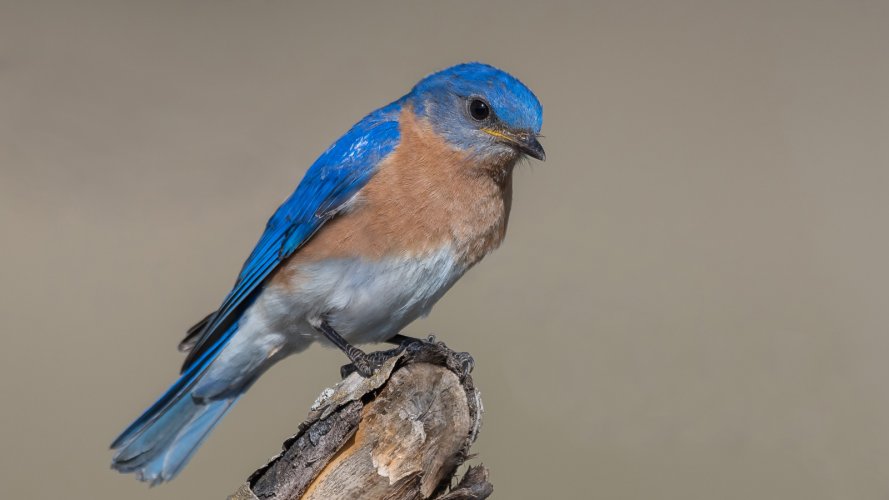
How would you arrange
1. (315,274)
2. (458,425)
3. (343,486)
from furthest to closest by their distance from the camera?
(315,274)
(458,425)
(343,486)

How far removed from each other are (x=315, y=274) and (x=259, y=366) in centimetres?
58

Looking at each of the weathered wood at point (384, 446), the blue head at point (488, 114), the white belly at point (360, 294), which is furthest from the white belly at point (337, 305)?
the weathered wood at point (384, 446)

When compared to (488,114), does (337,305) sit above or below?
below

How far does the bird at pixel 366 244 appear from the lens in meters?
3.50

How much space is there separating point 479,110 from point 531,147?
267 millimetres

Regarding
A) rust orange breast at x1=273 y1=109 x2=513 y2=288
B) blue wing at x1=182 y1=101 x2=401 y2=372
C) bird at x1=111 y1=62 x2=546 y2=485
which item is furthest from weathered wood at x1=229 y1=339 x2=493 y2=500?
blue wing at x1=182 y1=101 x2=401 y2=372

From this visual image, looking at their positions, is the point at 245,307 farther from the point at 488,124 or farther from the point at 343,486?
the point at 343,486

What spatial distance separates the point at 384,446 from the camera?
2.58 meters

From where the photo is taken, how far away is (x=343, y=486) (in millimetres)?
2535

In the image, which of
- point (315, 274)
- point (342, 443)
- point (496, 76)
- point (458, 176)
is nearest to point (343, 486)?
point (342, 443)

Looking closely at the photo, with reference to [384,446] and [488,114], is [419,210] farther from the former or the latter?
[384,446]

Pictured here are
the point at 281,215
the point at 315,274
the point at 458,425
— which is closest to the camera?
the point at 458,425

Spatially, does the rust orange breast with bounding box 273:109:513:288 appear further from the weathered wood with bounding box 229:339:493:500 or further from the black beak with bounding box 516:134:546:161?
the weathered wood with bounding box 229:339:493:500

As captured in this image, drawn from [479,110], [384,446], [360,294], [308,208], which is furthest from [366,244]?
[384,446]
